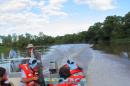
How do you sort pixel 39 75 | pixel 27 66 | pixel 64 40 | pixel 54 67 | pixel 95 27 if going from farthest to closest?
pixel 95 27
pixel 64 40
pixel 54 67
pixel 27 66
pixel 39 75

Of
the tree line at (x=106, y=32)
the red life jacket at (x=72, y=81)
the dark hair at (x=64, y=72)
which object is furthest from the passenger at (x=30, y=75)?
the tree line at (x=106, y=32)

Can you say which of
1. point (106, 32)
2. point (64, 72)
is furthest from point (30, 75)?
point (106, 32)

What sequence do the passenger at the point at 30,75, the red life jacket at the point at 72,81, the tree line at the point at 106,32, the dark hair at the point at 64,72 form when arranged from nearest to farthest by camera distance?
the dark hair at the point at 64,72 → the red life jacket at the point at 72,81 → the passenger at the point at 30,75 → the tree line at the point at 106,32

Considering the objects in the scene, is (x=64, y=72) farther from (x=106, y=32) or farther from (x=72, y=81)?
(x=106, y=32)

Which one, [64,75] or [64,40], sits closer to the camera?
[64,75]

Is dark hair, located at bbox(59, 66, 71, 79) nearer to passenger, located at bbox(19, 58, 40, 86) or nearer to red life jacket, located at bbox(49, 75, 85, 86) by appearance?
red life jacket, located at bbox(49, 75, 85, 86)

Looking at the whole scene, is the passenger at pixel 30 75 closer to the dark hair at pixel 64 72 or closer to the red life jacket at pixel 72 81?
the red life jacket at pixel 72 81

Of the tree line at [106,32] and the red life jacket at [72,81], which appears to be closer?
the red life jacket at [72,81]

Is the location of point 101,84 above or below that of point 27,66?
below

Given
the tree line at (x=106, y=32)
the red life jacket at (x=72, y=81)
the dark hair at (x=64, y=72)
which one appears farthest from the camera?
the tree line at (x=106, y=32)

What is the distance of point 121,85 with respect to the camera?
12688 millimetres

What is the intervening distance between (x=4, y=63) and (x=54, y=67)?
2.51m

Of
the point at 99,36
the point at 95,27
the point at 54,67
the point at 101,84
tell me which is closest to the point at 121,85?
the point at 101,84

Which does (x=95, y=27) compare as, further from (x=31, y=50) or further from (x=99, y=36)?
(x=31, y=50)
